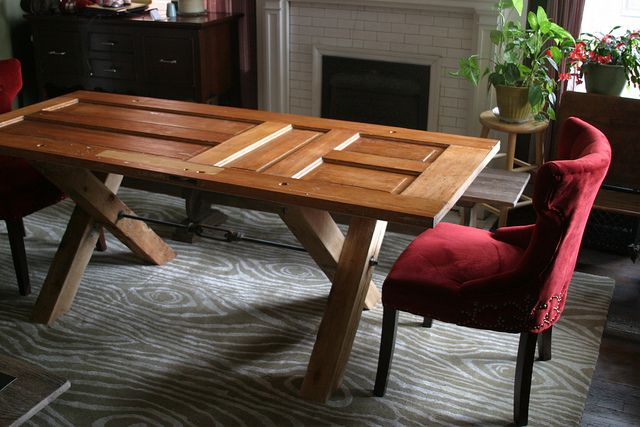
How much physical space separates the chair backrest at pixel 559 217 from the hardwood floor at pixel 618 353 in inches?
17.7

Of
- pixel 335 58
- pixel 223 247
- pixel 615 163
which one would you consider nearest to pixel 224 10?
pixel 335 58

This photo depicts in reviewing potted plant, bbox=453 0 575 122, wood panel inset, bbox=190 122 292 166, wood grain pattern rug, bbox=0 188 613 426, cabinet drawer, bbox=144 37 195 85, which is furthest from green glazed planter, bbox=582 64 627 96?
cabinet drawer, bbox=144 37 195 85

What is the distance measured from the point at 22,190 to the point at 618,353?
89.1 inches

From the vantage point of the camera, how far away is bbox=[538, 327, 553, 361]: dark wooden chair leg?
2.74 metres

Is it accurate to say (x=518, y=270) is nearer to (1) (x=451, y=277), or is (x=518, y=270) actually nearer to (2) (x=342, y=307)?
(1) (x=451, y=277)

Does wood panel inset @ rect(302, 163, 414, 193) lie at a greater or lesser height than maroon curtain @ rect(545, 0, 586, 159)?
lesser

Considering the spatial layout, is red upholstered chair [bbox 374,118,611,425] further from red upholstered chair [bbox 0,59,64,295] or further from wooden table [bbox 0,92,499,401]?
red upholstered chair [bbox 0,59,64,295]

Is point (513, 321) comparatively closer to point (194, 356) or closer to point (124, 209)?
point (194, 356)

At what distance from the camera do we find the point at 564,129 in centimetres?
258

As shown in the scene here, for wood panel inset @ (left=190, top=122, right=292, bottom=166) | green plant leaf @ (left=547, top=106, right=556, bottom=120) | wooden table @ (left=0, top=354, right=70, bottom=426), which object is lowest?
wooden table @ (left=0, top=354, right=70, bottom=426)

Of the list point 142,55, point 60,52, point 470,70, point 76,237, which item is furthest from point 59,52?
point 470,70

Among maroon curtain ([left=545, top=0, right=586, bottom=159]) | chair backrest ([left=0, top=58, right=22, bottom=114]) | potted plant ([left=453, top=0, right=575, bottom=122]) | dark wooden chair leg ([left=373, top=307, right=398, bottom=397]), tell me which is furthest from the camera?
maroon curtain ([left=545, top=0, right=586, bottom=159])

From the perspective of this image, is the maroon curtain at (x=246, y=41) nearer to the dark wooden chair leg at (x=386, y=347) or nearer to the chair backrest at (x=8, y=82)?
the chair backrest at (x=8, y=82)

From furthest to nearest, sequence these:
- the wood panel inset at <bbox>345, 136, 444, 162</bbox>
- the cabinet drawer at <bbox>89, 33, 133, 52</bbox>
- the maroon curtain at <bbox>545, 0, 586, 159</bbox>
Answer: the cabinet drawer at <bbox>89, 33, 133, 52</bbox> < the maroon curtain at <bbox>545, 0, 586, 159</bbox> < the wood panel inset at <bbox>345, 136, 444, 162</bbox>
